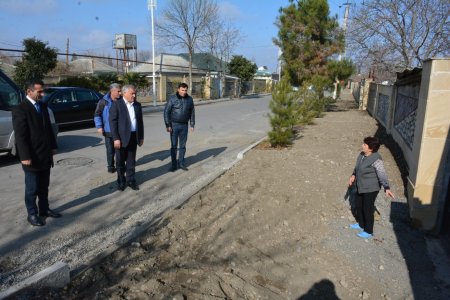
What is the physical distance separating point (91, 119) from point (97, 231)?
10.1 m

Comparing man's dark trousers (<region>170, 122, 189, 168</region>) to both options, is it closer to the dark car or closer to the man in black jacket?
the man in black jacket

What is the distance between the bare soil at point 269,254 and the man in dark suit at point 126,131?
3.96 feet

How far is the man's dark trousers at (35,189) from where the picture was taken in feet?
14.4

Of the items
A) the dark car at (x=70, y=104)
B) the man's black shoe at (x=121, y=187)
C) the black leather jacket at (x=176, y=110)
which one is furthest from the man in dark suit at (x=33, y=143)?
the dark car at (x=70, y=104)

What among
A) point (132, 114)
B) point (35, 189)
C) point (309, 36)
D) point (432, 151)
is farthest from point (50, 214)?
point (309, 36)

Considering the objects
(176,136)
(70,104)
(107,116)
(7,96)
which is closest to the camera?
(107,116)

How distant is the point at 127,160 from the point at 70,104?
827cm

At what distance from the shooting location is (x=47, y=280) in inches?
125

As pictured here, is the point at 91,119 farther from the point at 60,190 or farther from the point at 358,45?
the point at 358,45

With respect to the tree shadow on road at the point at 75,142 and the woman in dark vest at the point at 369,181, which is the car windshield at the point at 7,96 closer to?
the tree shadow on road at the point at 75,142

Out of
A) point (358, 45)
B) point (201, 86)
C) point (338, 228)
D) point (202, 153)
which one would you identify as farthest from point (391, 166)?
point (201, 86)

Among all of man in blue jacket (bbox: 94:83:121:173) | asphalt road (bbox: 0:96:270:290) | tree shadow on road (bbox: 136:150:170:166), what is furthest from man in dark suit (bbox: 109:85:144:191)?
tree shadow on road (bbox: 136:150:170:166)

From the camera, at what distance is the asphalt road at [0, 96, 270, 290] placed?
12.7 ft

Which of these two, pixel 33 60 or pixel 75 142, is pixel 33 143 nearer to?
pixel 75 142
